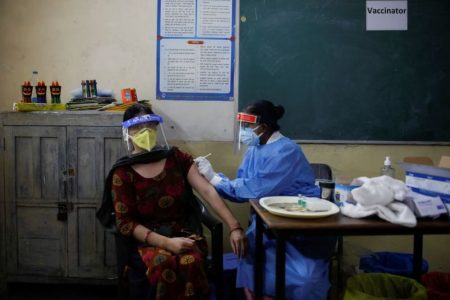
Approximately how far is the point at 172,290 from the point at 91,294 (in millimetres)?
1181

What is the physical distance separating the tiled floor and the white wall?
1166 millimetres

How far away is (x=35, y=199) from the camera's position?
2.53 metres

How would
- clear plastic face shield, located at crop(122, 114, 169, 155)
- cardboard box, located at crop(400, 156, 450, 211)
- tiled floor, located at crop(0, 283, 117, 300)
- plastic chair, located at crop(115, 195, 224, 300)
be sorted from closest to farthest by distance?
cardboard box, located at crop(400, 156, 450, 211) → plastic chair, located at crop(115, 195, 224, 300) → clear plastic face shield, located at crop(122, 114, 169, 155) → tiled floor, located at crop(0, 283, 117, 300)

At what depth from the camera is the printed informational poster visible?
2879 mm

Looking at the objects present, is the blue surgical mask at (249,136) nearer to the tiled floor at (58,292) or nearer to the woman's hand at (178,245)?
the woman's hand at (178,245)

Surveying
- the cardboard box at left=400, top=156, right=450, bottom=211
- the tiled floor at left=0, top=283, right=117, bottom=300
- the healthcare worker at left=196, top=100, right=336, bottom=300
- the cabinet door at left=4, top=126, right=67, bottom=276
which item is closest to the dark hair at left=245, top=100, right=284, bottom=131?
the healthcare worker at left=196, top=100, right=336, bottom=300

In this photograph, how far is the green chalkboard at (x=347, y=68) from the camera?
9.36 feet

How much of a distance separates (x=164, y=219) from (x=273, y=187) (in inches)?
22.4

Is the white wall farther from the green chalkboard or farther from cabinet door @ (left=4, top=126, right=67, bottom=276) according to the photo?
cabinet door @ (left=4, top=126, right=67, bottom=276)

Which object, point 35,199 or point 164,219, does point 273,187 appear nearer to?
point 164,219

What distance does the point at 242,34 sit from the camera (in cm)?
287

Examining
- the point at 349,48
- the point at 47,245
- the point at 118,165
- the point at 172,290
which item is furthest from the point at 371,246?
the point at 47,245

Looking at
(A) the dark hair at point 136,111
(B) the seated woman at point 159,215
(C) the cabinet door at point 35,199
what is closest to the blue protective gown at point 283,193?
(B) the seated woman at point 159,215

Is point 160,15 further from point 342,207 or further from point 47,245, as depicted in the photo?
point 342,207
